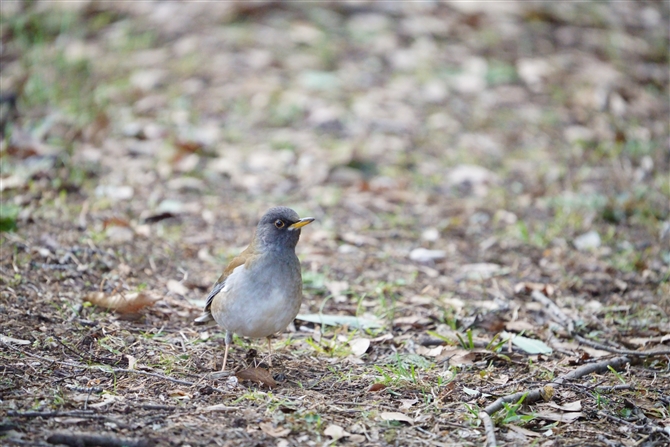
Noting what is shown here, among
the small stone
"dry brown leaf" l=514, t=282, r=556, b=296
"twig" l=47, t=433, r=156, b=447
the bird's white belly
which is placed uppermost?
"twig" l=47, t=433, r=156, b=447

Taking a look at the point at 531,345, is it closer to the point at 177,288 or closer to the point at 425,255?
the point at 425,255

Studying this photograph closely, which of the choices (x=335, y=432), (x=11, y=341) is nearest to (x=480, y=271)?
(x=335, y=432)

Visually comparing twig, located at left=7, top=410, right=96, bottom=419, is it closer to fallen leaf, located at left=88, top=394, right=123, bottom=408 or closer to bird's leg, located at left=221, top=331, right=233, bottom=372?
fallen leaf, located at left=88, top=394, right=123, bottom=408

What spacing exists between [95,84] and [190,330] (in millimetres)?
5228

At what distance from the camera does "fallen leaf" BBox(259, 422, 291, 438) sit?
3469 mm

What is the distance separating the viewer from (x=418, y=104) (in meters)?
9.31

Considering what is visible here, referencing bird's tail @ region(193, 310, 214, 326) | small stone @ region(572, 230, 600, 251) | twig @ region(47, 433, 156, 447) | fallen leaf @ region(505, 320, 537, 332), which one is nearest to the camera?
twig @ region(47, 433, 156, 447)

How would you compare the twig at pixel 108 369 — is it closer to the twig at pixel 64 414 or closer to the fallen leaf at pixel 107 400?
the fallen leaf at pixel 107 400

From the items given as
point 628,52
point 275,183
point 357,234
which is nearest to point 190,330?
point 357,234

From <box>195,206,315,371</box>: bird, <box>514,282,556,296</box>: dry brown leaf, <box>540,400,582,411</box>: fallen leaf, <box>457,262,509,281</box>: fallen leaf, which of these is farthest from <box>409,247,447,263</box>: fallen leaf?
<box>540,400,582,411</box>: fallen leaf

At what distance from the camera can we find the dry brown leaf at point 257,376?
13.3ft

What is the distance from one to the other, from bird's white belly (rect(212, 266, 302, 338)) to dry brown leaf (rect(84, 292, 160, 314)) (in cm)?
71

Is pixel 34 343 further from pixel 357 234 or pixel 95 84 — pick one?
pixel 95 84

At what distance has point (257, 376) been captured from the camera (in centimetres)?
409
